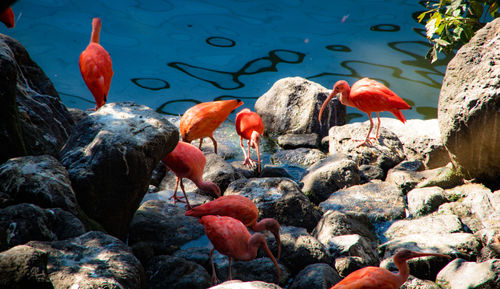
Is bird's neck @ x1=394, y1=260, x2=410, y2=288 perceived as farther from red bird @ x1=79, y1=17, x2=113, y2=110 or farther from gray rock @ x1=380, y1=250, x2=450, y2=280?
red bird @ x1=79, y1=17, x2=113, y2=110

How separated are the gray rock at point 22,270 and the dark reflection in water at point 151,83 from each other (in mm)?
7603

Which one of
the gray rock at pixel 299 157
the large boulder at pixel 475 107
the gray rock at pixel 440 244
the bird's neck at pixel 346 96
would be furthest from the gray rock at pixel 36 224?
the bird's neck at pixel 346 96

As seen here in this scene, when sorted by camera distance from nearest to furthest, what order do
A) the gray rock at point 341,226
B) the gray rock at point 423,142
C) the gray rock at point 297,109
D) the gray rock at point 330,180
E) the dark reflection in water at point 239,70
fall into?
the gray rock at point 341,226
the gray rock at point 330,180
the gray rock at point 423,142
the gray rock at point 297,109
the dark reflection in water at point 239,70

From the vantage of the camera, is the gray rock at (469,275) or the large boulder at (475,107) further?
the large boulder at (475,107)

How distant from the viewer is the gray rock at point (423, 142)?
5.85m

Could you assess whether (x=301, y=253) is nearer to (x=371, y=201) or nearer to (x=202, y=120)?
(x=371, y=201)

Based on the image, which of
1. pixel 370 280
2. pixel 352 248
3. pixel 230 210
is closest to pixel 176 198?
pixel 230 210

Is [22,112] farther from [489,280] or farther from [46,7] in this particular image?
[46,7]

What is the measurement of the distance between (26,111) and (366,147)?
3.88m

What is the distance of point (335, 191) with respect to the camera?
17.1 feet

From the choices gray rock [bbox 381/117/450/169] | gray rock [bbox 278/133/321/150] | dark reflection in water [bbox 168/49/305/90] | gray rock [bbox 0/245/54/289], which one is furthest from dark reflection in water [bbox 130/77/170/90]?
gray rock [bbox 0/245/54/289]

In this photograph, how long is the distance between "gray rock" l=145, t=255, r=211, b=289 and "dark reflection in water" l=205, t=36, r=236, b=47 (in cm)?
808

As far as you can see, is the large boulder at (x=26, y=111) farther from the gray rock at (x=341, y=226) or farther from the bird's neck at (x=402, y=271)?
the bird's neck at (x=402, y=271)

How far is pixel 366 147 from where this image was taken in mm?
6031
